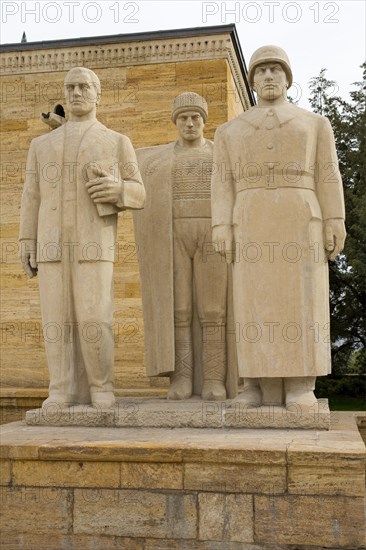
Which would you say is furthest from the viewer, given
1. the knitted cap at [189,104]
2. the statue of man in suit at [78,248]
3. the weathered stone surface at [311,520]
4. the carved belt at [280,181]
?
the knitted cap at [189,104]

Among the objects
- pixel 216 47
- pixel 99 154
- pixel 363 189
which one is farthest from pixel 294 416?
pixel 363 189

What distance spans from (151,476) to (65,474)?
57 cm

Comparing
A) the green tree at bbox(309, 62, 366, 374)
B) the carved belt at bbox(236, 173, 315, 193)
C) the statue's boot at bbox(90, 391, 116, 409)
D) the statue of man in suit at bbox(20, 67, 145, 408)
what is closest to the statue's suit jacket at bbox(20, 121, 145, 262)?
the statue of man in suit at bbox(20, 67, 145, 408)

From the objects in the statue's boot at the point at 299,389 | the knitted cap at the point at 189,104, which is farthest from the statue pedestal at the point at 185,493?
the knitted cap at the point at 189,104

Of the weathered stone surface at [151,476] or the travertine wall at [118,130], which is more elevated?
the travertine wall at [118,130]

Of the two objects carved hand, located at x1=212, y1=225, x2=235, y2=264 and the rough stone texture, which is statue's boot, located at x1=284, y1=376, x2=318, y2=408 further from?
the rough stone texture

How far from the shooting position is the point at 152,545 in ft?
14.2

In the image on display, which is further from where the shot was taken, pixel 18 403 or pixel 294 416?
pixel 18 403

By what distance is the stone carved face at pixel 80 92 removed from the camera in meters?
5.91

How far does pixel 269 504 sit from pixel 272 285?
67.1 inches

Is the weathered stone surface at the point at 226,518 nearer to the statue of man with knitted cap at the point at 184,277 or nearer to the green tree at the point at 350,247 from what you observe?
the statue of man with knitted cap at the point at 184,277

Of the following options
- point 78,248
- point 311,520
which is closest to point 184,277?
point 78,248

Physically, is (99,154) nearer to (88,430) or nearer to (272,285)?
(272,285)

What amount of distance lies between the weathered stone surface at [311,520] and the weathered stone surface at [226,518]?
2.2 inches
